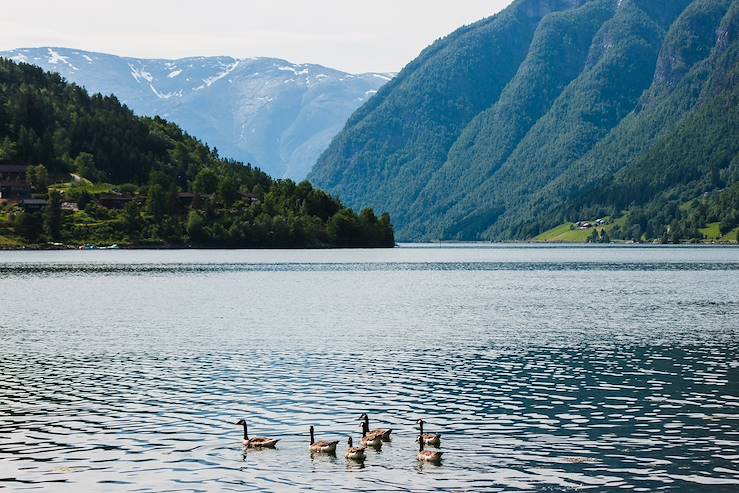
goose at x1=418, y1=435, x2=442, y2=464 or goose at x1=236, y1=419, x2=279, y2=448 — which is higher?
goose at x1=236, y1=419, x2=279, y2=448

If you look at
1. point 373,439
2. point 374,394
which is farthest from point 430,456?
point 374,394

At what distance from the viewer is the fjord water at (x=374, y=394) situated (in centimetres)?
4238

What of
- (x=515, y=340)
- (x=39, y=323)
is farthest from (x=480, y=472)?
(x=39, y=323)

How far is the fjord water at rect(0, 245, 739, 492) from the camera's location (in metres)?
42.4

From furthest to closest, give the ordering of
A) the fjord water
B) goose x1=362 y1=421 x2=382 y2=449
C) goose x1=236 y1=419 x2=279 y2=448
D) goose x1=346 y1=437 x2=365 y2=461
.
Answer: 1. goose x1=362 y1=421 x2=382 y2=449
2. goose x1=236 y1=419 x2=279 y2=448
3. goose x1=346 y1=437 x2=365 y2=461
4. the fjord water

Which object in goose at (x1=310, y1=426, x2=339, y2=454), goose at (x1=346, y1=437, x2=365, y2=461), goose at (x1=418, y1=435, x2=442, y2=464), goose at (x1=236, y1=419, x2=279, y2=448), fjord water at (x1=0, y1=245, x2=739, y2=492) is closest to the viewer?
fjord water at (x1=0, y1=245, x2=739, y2=492)

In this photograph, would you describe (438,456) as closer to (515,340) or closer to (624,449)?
(624,449)

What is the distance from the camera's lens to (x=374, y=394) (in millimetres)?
60969

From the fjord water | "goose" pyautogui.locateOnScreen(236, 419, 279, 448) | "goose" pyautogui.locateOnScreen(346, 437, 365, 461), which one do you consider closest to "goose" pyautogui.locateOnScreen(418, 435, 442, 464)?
the fjord water

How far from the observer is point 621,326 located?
100812 mm

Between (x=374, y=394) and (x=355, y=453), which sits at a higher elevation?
(x=374, y=394)

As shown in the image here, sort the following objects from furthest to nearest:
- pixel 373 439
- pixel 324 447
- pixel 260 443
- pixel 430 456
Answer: pixel 373 439, pixel 260 443, pixel 324 447, pixel 430 456

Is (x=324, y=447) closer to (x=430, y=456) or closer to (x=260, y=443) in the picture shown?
(x=260, y=443)

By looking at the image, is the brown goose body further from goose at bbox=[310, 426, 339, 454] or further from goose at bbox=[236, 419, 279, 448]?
goose at bbox=[310, 426, 339, 454]
